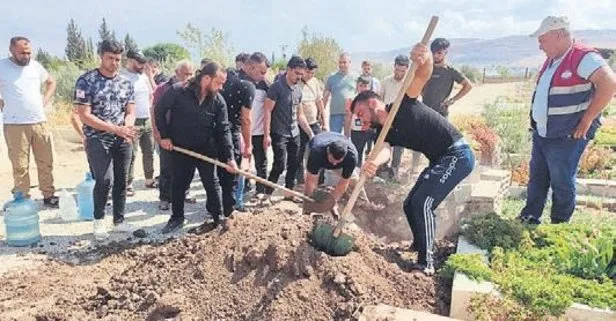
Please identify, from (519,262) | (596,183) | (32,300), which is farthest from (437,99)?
(32,300)

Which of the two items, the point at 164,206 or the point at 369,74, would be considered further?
the point at 369,74

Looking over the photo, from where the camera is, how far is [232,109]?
6211 millimetres

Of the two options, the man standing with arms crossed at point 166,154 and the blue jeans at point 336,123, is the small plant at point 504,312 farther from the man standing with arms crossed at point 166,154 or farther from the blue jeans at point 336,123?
the blue jeans at point 336,123

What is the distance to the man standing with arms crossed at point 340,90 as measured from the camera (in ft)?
26.2

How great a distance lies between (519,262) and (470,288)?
627 mm

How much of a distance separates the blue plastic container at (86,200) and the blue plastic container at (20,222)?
81cm

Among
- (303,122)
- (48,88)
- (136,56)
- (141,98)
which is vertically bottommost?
(303,122)

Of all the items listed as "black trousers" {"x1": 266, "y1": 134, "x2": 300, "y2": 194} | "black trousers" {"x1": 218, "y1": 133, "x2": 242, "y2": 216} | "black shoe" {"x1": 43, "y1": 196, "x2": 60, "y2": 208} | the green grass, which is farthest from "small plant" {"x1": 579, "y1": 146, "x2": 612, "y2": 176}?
"black shoe" {"x1": 43, "y1": 196, "x2": 60, "y2": 208}

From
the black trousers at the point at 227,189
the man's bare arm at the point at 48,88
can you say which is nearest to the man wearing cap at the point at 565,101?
the black trousers at the point at 227,189

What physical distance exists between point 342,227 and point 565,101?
6.85 feet

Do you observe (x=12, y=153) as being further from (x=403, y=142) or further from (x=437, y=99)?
(x=437, y=99)

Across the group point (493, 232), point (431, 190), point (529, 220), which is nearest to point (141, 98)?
point (431, 190)

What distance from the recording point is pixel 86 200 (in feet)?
20.7

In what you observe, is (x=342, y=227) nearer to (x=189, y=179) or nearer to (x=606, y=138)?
(x=189, y=179)
